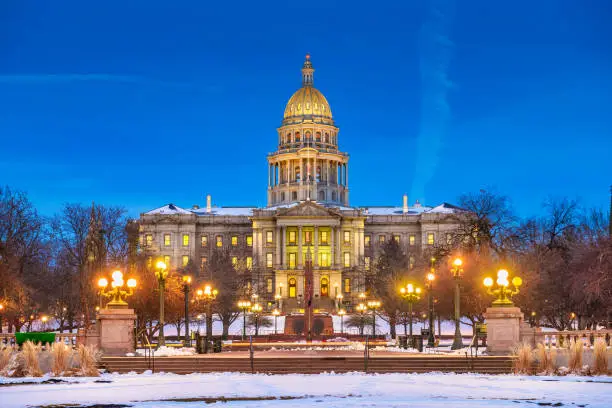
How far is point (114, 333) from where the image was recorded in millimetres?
41281

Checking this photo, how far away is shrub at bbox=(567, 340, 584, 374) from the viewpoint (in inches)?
1395

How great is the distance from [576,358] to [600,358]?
3.43 ft

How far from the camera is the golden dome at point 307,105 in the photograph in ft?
620

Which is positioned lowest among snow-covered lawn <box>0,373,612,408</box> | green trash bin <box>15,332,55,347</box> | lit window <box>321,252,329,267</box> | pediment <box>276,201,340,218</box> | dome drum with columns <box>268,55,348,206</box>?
snow-covered lawn <box>0,373,612,408</box>

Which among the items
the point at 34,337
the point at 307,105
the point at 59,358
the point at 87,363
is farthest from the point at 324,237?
the point at 59,358

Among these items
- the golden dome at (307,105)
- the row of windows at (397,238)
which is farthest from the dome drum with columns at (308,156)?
the row of windows at (397,238)

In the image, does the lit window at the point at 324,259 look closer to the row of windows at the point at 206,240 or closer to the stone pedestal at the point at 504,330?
the row of windows at the point at 206,240

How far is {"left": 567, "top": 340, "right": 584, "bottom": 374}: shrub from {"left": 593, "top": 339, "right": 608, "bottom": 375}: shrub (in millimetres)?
603

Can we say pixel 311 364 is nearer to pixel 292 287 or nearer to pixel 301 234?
pixel 292 287

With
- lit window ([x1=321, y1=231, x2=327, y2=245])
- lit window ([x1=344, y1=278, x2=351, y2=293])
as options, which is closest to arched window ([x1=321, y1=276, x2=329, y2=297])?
lit window ([x1=344, y1=278, x2=351, y2=293])

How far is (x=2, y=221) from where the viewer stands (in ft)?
216

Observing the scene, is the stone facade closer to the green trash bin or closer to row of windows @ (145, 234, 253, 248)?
row of windows @ (145, 234, 253, 248)

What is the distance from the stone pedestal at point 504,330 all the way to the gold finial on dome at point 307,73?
508 ft

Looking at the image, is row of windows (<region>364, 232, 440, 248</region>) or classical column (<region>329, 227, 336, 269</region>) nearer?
classical column (<region>329, 227, 336, 269</region>)
